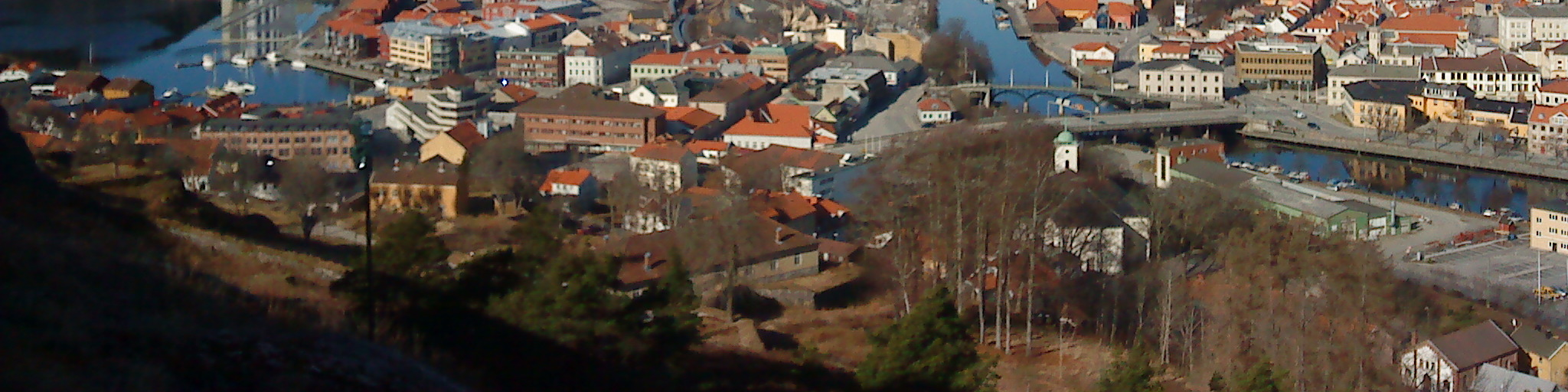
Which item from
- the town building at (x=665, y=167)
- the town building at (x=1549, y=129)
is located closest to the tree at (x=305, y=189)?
the town building at (x=665, y=167)

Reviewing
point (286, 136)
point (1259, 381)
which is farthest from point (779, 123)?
point (1259, 381)

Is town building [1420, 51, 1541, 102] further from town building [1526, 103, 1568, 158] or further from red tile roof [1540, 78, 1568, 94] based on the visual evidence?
town building [1526, 103, 1568, 158]

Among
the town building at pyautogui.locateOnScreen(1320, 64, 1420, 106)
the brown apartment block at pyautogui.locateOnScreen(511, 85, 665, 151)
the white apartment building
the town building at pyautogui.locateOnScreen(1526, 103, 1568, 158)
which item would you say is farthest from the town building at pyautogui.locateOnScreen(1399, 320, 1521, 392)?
the white apartment building

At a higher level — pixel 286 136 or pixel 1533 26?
pixel 1533 26

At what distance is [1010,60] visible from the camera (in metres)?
13.7

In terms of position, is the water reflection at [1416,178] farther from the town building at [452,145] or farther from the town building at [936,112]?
the town building at [452,145]

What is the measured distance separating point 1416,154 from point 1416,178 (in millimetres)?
560

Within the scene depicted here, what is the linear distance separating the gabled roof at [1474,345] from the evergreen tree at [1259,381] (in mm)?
1232

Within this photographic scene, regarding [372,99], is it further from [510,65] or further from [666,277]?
[666,277]

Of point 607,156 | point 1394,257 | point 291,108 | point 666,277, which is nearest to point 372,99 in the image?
point 291,108

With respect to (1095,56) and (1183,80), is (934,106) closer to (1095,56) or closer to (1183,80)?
(1183,80)

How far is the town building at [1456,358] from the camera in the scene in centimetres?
400

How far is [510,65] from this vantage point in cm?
1151

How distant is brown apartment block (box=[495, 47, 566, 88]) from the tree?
594cm
